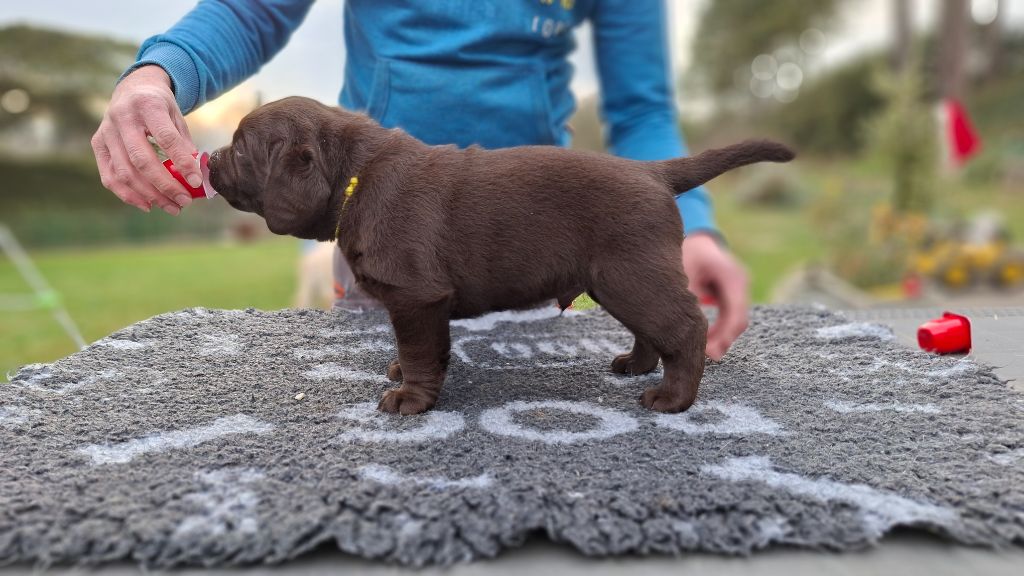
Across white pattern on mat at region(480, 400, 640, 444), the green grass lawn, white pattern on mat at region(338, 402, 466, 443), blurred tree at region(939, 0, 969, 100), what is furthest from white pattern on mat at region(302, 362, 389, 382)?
blurred tree at region(939, 0, 969, 100)

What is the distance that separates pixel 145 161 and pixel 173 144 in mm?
55

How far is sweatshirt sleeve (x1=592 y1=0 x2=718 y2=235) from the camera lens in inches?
78.7

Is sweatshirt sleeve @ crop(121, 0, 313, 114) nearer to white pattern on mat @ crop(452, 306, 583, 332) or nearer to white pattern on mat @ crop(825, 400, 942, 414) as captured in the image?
white pattern on mat @ crop(452, 306, 583, 332)

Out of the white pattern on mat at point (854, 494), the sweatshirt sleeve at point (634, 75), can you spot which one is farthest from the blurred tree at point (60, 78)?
the white pattern on mat at point (854, 494)

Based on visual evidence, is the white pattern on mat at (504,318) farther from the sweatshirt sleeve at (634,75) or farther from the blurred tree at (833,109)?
the blurred tree at (833,109)

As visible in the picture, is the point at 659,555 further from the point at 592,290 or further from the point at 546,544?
the point at 592,290

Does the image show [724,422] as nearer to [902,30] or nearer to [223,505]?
[223,505]

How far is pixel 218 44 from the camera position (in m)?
1.72

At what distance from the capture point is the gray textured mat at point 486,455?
0.88 metres

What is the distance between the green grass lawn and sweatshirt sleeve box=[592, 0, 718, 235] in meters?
3.23

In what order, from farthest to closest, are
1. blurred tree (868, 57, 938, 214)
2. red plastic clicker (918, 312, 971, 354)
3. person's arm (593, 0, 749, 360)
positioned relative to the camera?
blurred tree (868, 57, 938, 214), person's arm (593, 0, 749, 360), red plastic clicker (918, 312, 971, 354)

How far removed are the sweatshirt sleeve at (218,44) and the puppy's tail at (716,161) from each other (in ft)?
3.22

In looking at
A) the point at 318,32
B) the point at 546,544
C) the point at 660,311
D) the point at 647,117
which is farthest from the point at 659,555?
the point at 318,32

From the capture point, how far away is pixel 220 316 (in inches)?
78.8
